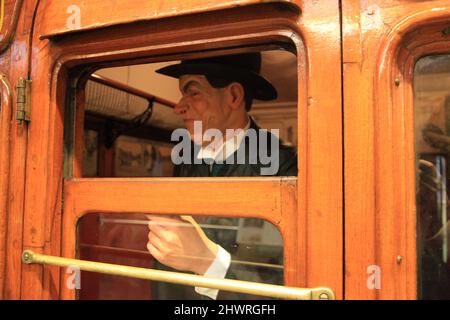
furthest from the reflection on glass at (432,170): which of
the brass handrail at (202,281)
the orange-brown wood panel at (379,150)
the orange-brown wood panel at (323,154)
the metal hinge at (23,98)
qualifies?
the metal hinge at (23,98)

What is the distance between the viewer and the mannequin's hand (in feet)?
4.30

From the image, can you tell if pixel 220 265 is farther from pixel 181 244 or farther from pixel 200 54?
pixel 200 54

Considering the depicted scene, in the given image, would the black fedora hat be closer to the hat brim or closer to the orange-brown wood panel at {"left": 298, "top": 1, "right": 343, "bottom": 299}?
the hat brim

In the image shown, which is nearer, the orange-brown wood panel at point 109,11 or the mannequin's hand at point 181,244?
the orange-brown wood panel at point 109,11

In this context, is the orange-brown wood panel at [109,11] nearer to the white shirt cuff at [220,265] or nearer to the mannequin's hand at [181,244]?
the mannequin's hand at [181,244]

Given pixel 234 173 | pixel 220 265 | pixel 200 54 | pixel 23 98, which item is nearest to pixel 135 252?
pixel 220 265

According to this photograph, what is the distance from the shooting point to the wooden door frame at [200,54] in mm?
947

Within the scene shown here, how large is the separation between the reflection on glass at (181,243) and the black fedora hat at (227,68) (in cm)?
69

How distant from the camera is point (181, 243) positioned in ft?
4.52

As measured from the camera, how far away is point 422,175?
3.36ft

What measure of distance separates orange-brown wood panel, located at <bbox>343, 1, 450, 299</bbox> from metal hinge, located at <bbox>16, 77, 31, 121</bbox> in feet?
3.60

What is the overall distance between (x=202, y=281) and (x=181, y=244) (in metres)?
0.38

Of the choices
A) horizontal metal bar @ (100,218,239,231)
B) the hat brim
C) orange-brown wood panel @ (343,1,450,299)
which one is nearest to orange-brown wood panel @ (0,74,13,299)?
horizontal metal bar @ (100,218,239,231)

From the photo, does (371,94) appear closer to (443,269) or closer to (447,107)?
(447,107)
